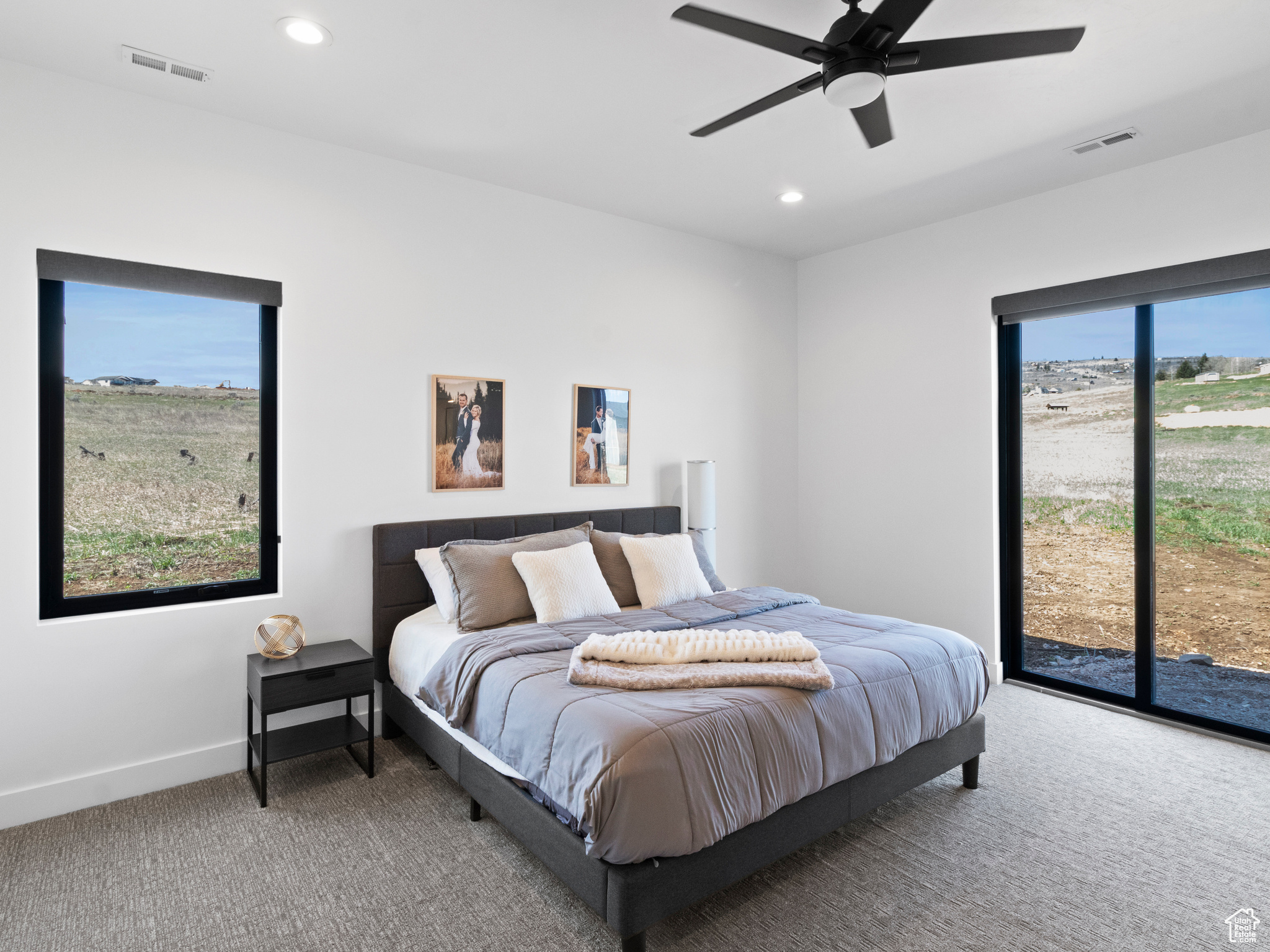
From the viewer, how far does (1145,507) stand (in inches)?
148

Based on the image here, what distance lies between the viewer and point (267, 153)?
318 cm

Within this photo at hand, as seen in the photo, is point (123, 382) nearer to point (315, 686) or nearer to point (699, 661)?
point (315, 686)

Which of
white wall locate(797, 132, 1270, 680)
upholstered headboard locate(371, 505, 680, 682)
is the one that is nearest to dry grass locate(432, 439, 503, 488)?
upholstered headboard locate(371, 505, 680, 682)

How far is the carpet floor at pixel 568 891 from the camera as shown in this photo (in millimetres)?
2049

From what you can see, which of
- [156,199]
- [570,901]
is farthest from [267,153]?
[570,901]

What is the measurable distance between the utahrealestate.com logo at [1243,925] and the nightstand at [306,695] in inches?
119

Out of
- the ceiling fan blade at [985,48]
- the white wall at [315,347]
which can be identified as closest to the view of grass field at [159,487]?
the white wall at [315,347]

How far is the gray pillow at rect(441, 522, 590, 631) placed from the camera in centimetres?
319

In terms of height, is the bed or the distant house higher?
the distant house

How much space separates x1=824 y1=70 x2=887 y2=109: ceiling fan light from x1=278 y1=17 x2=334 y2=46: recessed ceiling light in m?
A: 1.74

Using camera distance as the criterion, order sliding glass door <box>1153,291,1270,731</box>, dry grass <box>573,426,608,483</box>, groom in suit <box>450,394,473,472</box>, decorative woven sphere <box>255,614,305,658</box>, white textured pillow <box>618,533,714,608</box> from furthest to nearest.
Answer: dry grass <box>573,426,608,483</box>, groom in suit <box>450,394,473,472</box>, white textured pillow <box>618,533,714,608</box>, sliding glass door <box>1153,291,1270,731</box>, decorative woven sphere <box>255,614,305,658</box>

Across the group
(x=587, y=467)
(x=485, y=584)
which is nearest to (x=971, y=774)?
(x=485, y=584)

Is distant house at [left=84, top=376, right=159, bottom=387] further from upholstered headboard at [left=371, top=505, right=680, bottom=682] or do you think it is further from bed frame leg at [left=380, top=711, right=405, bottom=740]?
bed frame leg at [left=380, top=711, right=405, bottom=740]

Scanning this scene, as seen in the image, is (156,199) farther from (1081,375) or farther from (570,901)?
(1081,375)
